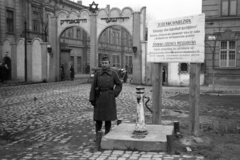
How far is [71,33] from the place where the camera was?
47.9 meters

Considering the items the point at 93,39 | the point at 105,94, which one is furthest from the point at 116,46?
the point at 105,94

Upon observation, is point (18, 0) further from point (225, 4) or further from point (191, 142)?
point (191, 142)

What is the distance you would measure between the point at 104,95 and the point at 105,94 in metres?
0.03

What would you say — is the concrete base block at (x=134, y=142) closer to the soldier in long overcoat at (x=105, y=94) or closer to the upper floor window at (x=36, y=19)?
the soldier in long overcoat at (x=105, y=94)

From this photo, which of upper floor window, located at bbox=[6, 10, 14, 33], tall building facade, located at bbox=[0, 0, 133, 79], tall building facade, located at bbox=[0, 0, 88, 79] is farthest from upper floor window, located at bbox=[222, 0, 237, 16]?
upper floor window, located at bbox=[6, 10, 14, 33]

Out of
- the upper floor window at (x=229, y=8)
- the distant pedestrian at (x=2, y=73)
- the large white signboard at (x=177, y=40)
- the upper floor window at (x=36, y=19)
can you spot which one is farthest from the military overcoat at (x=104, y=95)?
the upper floor window at (x=36, y=19)

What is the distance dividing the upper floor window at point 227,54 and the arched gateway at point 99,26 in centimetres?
612

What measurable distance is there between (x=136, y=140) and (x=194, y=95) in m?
1.67

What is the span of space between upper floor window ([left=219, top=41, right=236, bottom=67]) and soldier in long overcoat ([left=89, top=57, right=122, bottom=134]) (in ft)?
62.9

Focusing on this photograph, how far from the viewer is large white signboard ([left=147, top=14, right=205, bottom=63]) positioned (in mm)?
6801

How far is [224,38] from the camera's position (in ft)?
78.8

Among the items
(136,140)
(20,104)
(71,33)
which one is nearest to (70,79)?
(71,33)

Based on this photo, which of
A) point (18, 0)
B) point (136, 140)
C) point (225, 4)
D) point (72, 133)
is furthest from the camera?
point (18, 0)

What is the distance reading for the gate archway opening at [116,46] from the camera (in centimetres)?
5572
